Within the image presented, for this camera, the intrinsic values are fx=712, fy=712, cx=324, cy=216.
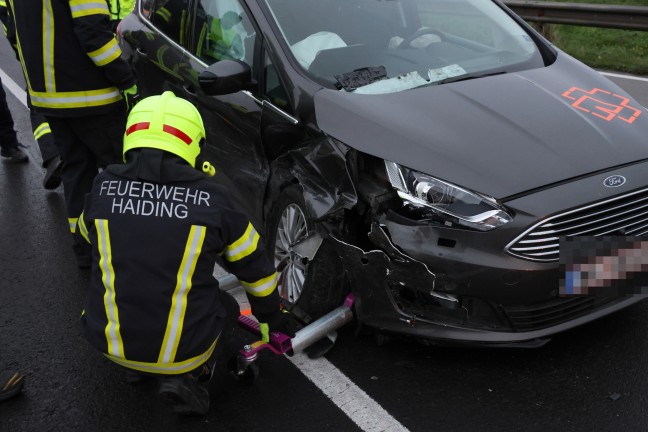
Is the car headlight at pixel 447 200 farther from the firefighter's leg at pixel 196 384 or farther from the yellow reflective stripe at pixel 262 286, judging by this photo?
the firefighter's leg at pixel 196 384

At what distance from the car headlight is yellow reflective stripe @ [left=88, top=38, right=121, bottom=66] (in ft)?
6.29

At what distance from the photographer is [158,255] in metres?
2.48

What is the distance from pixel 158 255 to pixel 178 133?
1.43ft

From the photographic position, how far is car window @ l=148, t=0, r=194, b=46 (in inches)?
177

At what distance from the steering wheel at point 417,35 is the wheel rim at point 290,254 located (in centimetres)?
111

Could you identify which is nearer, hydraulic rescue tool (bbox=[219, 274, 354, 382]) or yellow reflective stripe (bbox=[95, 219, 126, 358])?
yellow reflective stripe (bbox=[95, 219, 126, 358])

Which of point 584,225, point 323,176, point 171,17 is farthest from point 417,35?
point 171,17

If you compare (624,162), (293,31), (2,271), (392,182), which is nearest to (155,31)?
(293,31)

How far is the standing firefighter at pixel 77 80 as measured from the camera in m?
3.86

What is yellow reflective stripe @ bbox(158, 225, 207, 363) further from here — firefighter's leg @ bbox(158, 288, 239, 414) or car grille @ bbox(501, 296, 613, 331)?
car grille @ bbox(501, 296, 613, 331)

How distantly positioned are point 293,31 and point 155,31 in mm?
1523

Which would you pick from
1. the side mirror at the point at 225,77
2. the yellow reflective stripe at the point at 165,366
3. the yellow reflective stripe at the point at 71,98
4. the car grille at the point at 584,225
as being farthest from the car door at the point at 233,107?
the car grille at the point at 584,225

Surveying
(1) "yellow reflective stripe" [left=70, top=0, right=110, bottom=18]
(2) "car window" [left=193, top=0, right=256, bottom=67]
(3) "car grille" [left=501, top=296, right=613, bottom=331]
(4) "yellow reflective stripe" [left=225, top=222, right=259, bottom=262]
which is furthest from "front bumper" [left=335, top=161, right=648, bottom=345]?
(1) "yellow reflective stripe" [left=70, top=0, right=110, bottom=18]

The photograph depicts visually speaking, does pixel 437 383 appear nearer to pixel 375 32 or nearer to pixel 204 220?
pixel 204 220
